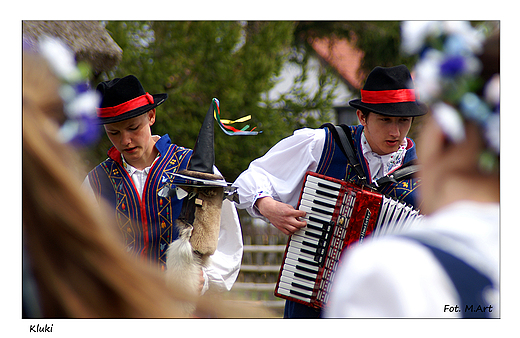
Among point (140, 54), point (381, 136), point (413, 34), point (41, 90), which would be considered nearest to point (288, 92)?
point (140, 54)

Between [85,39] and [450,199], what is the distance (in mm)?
2394

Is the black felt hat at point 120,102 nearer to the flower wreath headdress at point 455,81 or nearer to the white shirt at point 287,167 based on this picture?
the white shirt at point 287,167

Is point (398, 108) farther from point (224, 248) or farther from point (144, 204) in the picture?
point (144, 204)

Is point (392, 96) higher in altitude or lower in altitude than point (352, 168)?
higher

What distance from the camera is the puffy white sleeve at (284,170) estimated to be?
262 centimetres

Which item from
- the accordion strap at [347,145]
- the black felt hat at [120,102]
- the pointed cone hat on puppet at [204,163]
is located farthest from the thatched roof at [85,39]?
the accordion strap at [347,145]

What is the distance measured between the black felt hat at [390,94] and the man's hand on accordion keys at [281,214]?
2.15 feet

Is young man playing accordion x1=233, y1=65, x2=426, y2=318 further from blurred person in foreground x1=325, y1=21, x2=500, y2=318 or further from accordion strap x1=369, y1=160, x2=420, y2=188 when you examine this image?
blurred person in foreground x1=325, y1=21, x2=500, y2=318

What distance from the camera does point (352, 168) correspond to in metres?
2.50

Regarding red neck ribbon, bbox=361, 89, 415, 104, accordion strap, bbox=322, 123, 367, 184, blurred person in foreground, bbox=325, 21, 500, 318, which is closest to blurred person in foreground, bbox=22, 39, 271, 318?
blurred person in foreground, bbox=325, 21, 500, 318

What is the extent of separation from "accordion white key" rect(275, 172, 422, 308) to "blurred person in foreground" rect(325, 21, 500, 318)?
131 centimetres

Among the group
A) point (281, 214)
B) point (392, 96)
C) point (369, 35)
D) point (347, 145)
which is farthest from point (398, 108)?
point (369, 35)

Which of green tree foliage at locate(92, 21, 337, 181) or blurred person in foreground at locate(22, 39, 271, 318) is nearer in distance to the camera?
blurred person in foreground at locate(22, 39, 271, 318)

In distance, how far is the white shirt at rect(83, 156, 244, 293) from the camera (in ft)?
8.23
